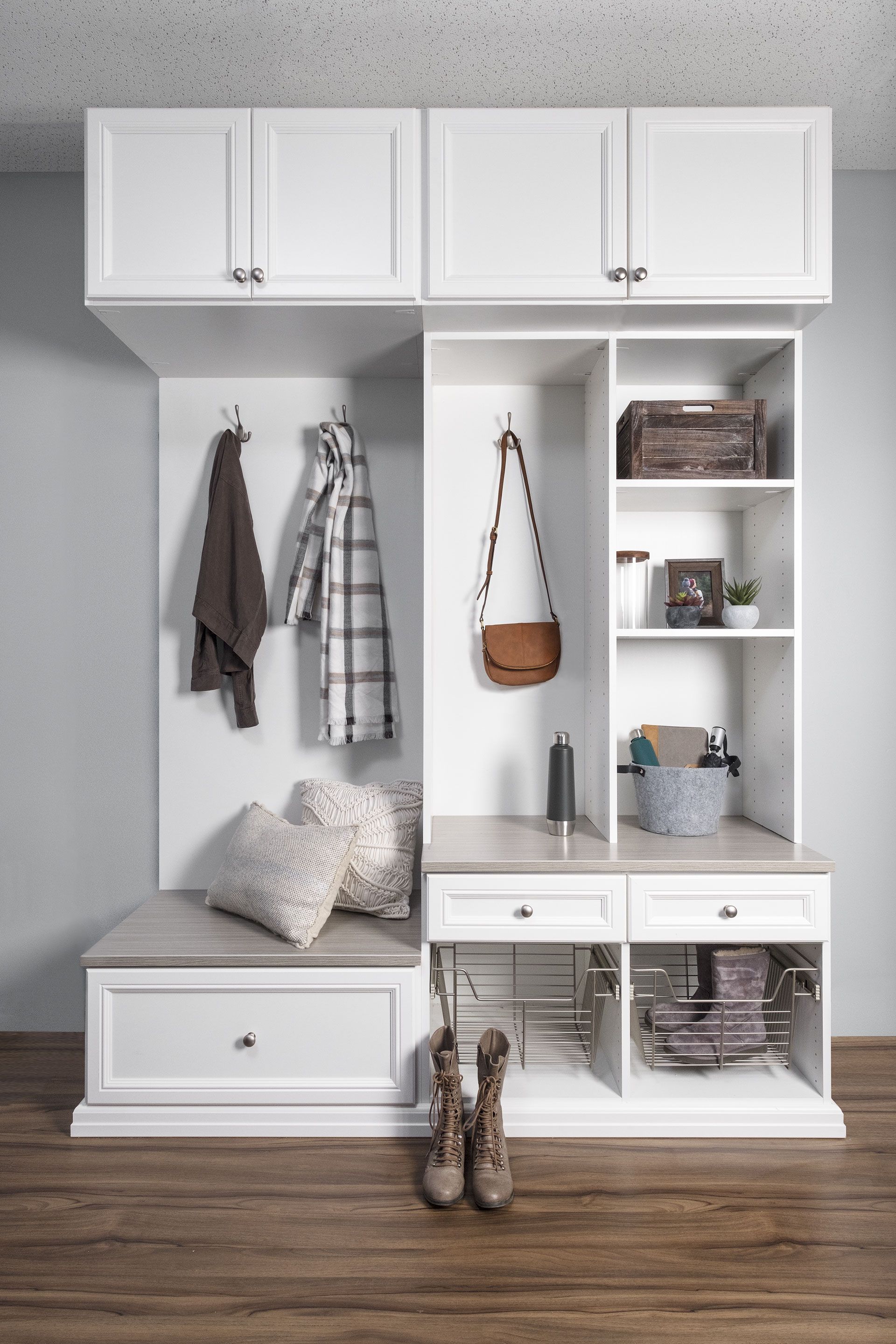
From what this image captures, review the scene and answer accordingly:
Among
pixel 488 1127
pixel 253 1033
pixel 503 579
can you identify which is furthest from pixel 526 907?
Answer: pixel 503 579

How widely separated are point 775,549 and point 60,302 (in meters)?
2.21

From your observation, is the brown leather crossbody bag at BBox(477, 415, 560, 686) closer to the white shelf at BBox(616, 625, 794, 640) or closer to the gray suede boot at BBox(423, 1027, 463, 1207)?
the white shelf at BBox(616, 625, 794, 640)

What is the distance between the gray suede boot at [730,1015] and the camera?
2.08m

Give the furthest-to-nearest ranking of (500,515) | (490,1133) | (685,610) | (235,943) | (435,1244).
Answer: (500,515) → (685,610) → (235,943) → (490,1133) → (435,1244)

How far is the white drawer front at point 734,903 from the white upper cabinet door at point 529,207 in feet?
4.58

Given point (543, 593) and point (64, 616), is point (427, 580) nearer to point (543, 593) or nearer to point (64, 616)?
point (543, 593)

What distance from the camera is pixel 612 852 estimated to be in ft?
6.74

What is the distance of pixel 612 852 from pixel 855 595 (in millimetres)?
1169

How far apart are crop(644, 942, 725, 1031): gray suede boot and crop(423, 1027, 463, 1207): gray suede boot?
0.53m

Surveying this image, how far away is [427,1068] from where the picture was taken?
203cm

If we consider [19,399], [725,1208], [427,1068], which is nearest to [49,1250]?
[427,1068]

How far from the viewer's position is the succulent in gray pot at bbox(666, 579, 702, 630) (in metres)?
2.19

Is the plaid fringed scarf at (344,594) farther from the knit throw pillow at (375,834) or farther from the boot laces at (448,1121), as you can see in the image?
the boot laces at (448,1121)

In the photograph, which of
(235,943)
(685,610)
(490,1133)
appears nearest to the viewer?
(490,1133)
